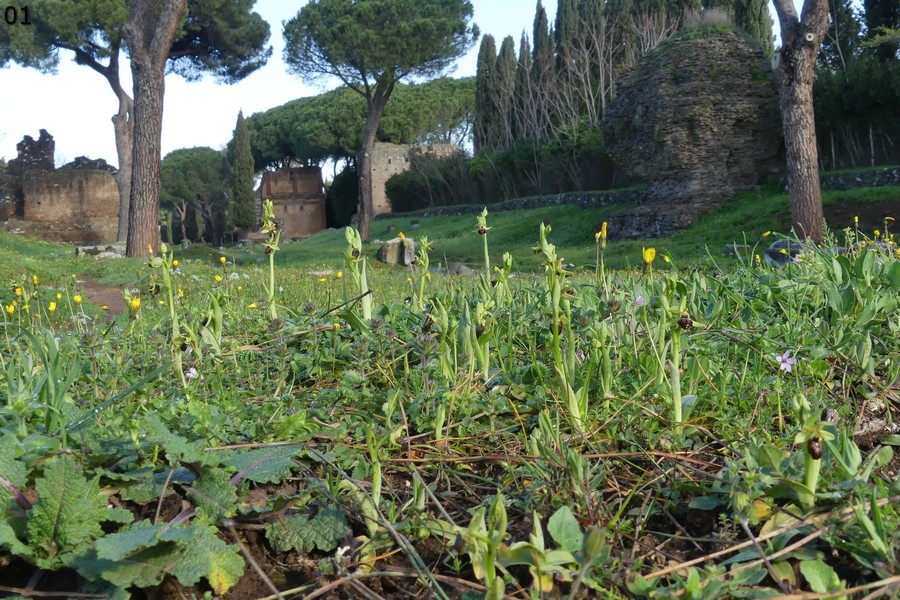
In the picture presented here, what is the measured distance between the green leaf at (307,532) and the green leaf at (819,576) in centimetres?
81

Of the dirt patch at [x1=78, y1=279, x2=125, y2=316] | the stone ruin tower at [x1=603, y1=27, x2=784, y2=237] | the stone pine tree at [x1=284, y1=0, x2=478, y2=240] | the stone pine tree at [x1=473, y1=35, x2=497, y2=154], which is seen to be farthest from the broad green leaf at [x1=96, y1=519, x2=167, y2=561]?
the stone pine tree at [x1=473, y1=35, x2=497, y2=154]

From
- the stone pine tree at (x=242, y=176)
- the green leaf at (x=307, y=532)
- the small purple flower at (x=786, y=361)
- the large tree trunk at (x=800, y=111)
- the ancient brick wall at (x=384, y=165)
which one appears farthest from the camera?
the stone pine tree at (x=242, y=176)

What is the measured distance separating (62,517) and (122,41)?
2443 centimetres

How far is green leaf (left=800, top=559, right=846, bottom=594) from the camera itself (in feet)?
3.90

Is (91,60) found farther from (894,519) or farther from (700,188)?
(894,519)

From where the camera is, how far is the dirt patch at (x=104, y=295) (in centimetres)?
716

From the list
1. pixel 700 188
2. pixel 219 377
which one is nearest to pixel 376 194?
pixel 700 188

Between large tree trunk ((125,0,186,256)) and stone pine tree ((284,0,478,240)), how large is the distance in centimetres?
887

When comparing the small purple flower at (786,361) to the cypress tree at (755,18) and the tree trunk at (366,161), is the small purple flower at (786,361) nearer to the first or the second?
the tree trunk at (366,161)

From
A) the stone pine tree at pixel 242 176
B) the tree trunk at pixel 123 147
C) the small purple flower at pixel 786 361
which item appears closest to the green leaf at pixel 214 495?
the small purple flower at pixel 786 361

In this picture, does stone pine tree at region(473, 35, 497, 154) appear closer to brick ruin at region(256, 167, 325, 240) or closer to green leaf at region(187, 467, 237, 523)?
brick ruin at region(256, 167, 325, 240)

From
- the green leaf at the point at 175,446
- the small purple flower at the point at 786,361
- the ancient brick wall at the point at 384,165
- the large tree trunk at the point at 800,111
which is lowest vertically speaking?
the small purple flower at the point at 786,361

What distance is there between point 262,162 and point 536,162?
24629mm

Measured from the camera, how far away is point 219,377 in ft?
7.70
